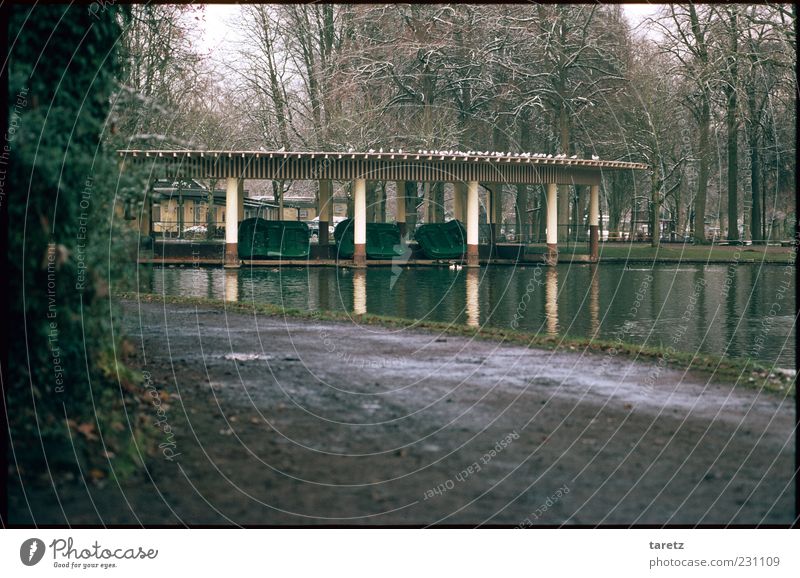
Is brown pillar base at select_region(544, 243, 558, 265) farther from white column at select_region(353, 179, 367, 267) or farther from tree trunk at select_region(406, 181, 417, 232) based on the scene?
tree trunk at select_region(406, 181, 417, 232)

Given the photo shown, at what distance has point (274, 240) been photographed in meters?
44.8

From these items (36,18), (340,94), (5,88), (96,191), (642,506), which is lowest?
(642,506)

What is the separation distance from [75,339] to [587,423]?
14.0 ft

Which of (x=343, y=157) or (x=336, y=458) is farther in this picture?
(x=343, y=157)

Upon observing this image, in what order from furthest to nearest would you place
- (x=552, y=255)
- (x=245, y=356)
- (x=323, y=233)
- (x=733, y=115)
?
(x=323, y=233), (x=733, y=115), (x=552, y=255), (x=245, y=356)

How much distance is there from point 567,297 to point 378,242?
19130mm

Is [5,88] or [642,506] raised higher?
[5,88]

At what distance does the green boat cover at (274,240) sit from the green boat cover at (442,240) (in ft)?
15.8

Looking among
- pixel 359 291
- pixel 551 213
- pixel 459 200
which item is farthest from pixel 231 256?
pixel 359 291

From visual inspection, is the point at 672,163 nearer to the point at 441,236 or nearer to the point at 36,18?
the point at 441,236

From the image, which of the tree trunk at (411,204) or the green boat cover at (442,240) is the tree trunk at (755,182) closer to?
the green boat cover at (442,240)

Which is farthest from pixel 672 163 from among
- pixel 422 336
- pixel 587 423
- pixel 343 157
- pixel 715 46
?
pixel 587 423

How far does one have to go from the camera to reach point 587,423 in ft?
30.3

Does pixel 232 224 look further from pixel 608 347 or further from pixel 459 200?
pixel 608 347
